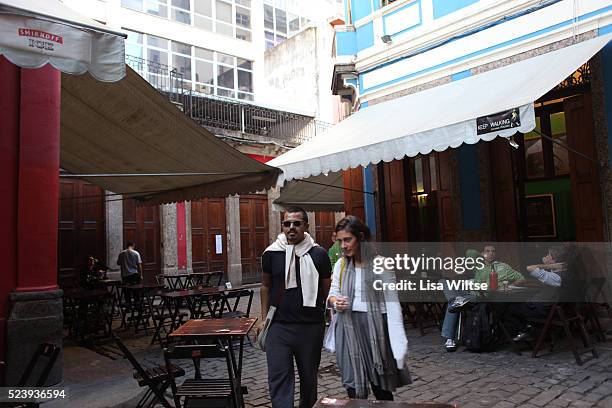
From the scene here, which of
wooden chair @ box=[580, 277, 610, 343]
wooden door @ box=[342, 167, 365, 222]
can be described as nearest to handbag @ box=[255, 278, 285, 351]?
wooden chair @ box=[580, 277, 610, 343]

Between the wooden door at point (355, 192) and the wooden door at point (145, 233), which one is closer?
the wooden door at point (355, 192)

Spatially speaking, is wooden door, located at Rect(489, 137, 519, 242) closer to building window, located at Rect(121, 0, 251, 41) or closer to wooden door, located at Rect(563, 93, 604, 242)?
wooden door, located at Rect(563, 93, 604, 242)

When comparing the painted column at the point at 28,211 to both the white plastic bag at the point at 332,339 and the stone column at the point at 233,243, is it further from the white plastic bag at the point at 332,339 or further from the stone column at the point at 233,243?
the stone column at the point at 233,243

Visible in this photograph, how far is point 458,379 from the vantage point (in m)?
4.60

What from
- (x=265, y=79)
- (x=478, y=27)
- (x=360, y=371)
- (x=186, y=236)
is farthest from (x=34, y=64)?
(x=265, y=79)

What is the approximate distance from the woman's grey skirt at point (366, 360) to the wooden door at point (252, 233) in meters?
13.6

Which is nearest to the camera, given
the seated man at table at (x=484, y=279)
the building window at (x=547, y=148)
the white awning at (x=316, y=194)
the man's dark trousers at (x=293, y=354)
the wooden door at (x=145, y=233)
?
the man's dark trousers at (x=293, y=354)

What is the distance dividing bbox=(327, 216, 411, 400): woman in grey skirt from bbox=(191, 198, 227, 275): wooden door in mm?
12707

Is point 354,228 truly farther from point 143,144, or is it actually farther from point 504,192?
point 504,192

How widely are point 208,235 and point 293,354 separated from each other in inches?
502

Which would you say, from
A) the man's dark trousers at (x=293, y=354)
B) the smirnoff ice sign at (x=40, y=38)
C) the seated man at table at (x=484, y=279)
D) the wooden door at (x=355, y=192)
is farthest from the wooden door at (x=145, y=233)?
the man's dark trousers at (x=293, y=354)

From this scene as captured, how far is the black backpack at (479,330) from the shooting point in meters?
5.54

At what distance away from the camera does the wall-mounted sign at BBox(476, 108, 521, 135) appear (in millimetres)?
4336

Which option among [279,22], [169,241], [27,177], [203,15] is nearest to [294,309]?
[27,177]
